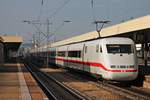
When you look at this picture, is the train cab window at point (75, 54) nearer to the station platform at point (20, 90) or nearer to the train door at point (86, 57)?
the train door at point (86, 57)

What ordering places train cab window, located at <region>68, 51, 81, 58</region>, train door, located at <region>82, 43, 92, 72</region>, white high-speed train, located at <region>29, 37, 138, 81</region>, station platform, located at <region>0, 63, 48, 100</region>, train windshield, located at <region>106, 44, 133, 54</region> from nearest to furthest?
station platform, located at <region>0, 63, 48, 100</region>, white high-speed train, located at <region>29, 37, 138, 81</region>, train windshield, located at <region>106, 44, 133, 54</region>, train door, located at <region>82, 43, 92, 72</region>, train cab window, located at <region>68, 51, 81, 58</region>

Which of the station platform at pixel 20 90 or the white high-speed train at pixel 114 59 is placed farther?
the white high-speed train at pixel 114 59

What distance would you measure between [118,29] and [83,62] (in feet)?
14.8

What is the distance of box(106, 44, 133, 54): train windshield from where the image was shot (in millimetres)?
23922

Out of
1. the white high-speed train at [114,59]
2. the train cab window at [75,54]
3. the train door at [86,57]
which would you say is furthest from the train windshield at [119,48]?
the train cab window at [75,54]

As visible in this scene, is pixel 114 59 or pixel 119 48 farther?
pixel 119 48

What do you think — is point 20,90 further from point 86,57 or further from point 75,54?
point 75,54

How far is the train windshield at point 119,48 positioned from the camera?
23922mm

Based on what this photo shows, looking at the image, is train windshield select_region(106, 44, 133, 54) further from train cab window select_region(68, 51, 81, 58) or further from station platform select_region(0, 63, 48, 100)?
train cab window select_region(68, 51, 81, 58)

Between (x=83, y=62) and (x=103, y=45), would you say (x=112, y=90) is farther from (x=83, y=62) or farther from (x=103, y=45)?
(x=83, y=62)

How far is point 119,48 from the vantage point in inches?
947

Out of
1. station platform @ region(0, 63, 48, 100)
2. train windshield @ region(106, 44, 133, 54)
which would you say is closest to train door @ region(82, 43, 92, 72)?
station platform @ region(0, 63, 48, 100)

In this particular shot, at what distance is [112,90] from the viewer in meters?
21.9

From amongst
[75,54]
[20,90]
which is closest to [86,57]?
[75,54]
